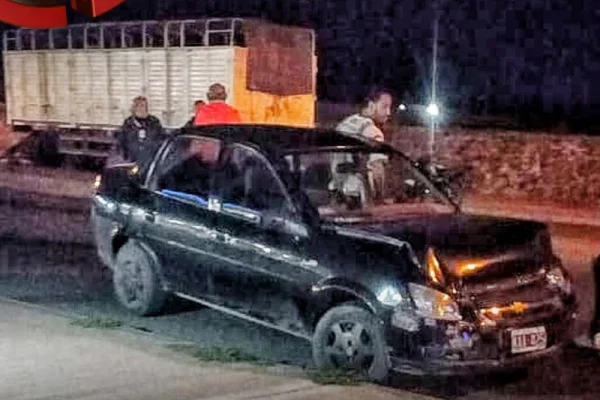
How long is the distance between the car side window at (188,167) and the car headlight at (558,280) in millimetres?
2537

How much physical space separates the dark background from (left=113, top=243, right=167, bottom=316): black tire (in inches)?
931

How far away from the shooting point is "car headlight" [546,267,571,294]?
28.8 feet

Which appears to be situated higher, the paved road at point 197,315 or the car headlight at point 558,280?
the car headlight at point 558,280

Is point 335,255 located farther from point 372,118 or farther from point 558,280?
point 372,118

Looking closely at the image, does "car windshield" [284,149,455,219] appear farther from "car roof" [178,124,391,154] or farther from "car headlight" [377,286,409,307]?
"car headlight" [377,286,409,307]

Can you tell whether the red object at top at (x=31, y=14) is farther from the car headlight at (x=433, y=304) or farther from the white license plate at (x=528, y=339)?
the white license plate at (x=528, y=339)

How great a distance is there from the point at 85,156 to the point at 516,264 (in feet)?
73.0

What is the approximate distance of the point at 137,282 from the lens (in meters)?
10.6

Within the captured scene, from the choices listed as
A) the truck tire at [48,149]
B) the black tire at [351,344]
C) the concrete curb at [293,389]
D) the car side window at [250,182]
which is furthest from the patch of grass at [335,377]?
the truck tire at [48,149]

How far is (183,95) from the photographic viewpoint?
2680cm

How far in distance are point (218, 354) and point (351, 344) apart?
2.80 feet

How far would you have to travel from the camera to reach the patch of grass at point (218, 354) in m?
8.62

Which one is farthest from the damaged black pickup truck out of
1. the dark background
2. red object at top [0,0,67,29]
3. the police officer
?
the dark background

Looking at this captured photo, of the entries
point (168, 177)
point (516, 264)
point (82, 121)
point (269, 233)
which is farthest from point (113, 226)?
point (82, 121)
